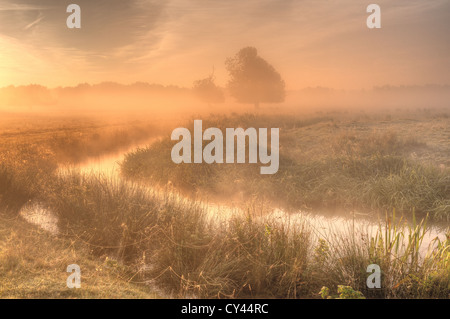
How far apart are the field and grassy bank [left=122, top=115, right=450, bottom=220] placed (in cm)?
5

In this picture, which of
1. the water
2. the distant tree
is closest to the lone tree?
the distant tree

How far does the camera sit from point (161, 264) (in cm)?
657

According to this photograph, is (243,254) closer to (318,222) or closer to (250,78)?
(318,222)

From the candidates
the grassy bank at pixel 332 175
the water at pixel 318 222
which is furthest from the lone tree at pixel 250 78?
the water at pixel 318 222

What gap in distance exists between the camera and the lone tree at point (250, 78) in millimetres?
Result: 34344

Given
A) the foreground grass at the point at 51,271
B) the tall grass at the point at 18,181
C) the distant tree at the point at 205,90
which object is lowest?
the foreground grass at the point at 51,271

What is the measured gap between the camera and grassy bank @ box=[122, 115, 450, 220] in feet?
36.9

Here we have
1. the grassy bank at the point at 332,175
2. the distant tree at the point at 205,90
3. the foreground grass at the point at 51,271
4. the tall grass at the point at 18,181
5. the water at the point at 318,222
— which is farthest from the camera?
the distant tree at the point at 205,90

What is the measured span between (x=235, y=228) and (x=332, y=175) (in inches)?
269

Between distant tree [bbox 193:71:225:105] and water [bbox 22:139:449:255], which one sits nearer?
water [bbox 22:139:449:255]

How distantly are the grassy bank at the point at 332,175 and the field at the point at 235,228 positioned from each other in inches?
2.0

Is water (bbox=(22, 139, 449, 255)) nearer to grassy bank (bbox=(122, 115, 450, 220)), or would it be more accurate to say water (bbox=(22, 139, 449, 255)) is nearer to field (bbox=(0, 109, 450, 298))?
field (bbox=(0, 109, 450, 298))

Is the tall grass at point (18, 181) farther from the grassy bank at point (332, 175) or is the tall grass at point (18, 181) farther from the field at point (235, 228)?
the grassy bank at point (332, 175)
